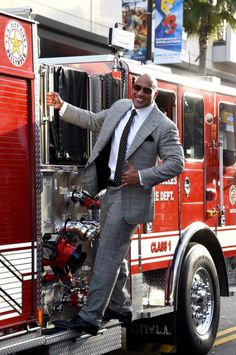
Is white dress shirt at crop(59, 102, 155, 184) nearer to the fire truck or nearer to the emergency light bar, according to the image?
the fire truck

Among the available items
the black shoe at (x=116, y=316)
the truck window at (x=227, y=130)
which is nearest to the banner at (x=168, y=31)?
the truck window at (x=227, y=130)

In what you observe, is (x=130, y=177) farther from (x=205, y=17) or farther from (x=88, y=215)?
(x=205, y=17)

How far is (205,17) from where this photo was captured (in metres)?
23.3

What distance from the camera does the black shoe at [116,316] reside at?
6.36m

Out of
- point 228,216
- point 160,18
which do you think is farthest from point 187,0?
point 228,216

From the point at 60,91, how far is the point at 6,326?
6.71 feet

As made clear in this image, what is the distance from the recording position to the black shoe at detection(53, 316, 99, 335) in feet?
19.4

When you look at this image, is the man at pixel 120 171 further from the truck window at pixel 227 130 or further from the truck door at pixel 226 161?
the truck window at pixel 227 130

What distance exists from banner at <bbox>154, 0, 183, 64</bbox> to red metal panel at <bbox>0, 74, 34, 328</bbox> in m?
11.5

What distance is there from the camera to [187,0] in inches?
909

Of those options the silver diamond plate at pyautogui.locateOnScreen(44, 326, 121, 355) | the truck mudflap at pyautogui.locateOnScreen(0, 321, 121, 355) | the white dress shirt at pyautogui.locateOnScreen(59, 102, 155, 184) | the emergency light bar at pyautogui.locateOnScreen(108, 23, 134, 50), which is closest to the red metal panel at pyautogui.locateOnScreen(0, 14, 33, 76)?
the white dress shirt at pyautogui.locateOnScreen(59, 102, 155, 184)

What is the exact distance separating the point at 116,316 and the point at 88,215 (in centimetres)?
85

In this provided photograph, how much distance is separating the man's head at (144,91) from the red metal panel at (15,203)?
3.37 feet

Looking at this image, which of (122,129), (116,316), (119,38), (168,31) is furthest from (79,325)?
(168,31)
